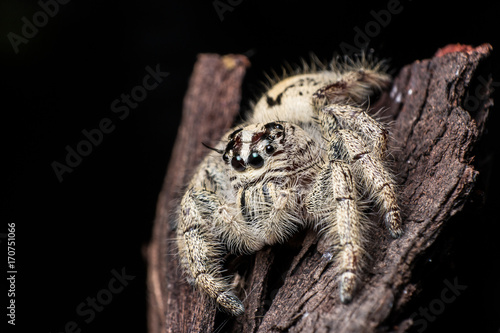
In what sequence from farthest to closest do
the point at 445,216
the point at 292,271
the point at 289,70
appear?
the point at 289,70
the point at 292,271
the point at 445,216

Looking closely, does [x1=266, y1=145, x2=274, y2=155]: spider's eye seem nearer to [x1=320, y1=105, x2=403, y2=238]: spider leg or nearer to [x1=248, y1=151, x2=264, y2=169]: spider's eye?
[x1=248, y1=151, x2=264, y2=169]: spider's eye

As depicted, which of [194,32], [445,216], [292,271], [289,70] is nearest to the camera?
[445,216]

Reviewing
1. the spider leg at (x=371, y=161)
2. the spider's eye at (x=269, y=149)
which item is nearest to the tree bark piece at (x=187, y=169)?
the spider's eye at (x=269, y=149)

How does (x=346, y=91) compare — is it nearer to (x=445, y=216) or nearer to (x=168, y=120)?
(x=445, y=216)

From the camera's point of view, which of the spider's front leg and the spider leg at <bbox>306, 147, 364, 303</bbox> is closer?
the spider leg at <bbox>306, 147, 364, 303</bbox>

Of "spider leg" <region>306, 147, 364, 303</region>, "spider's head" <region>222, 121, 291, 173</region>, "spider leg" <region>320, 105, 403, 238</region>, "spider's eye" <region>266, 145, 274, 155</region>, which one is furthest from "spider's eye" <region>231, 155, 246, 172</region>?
"spider leg" <region>320, 105, 403, 238</region>

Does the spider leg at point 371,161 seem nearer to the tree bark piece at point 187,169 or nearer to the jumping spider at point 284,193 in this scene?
the jumping spider at point 284,193

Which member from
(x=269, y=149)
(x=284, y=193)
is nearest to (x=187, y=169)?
(x=269, y=149)

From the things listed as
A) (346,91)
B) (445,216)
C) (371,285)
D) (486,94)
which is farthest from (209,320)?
(486,94)
